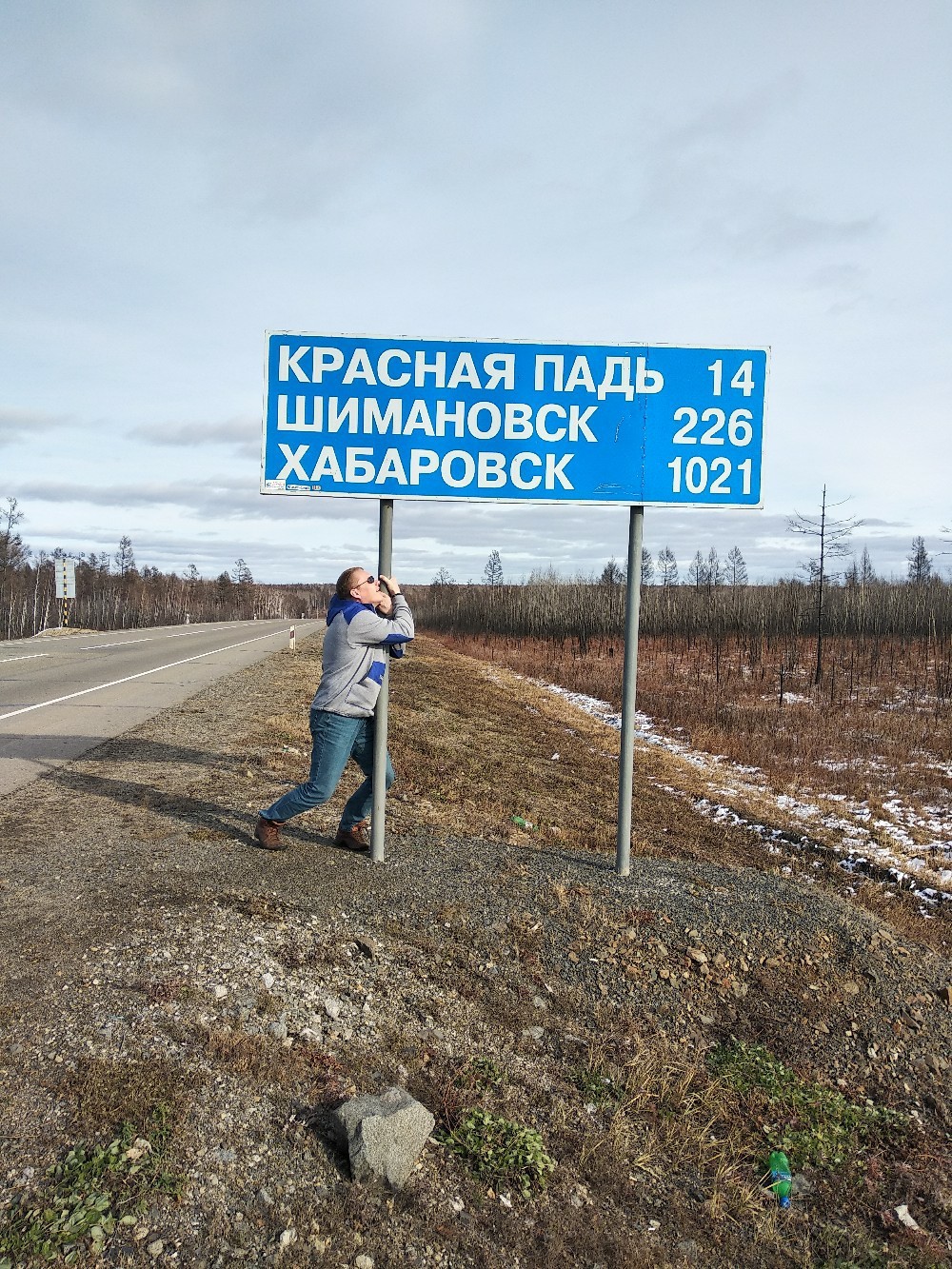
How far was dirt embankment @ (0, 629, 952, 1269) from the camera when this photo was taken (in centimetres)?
253

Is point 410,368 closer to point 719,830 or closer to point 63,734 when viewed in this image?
point 719,830

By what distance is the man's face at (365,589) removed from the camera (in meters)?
4.83

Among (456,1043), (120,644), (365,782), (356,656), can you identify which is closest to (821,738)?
(365,782)

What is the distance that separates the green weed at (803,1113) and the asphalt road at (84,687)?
239 inches

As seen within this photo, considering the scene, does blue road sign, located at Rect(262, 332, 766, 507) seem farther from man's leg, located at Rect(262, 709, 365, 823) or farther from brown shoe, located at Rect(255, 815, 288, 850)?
brown shoe, located at Rect(255, 815, 288, 850)

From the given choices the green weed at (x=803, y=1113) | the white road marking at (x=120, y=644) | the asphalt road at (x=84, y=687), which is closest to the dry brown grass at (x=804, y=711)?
the green weed at (x=803, y=1113)

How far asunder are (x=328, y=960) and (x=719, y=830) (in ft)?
17.5

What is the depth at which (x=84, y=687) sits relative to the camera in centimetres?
1413

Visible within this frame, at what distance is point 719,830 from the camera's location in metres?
8.13

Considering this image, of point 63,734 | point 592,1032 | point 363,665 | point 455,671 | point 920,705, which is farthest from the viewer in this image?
point 455,671

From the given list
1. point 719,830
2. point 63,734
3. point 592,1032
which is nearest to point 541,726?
point 719,830

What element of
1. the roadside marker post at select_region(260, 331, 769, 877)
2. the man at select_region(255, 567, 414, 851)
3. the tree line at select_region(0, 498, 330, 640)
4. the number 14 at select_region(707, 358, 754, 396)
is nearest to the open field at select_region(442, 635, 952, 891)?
the roadside marker post at select_region(260, 331, 769, 877)

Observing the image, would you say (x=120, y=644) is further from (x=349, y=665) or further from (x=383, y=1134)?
(x=383, y=1134)

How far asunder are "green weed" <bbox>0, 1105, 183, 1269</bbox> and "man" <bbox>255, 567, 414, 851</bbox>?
241cm
